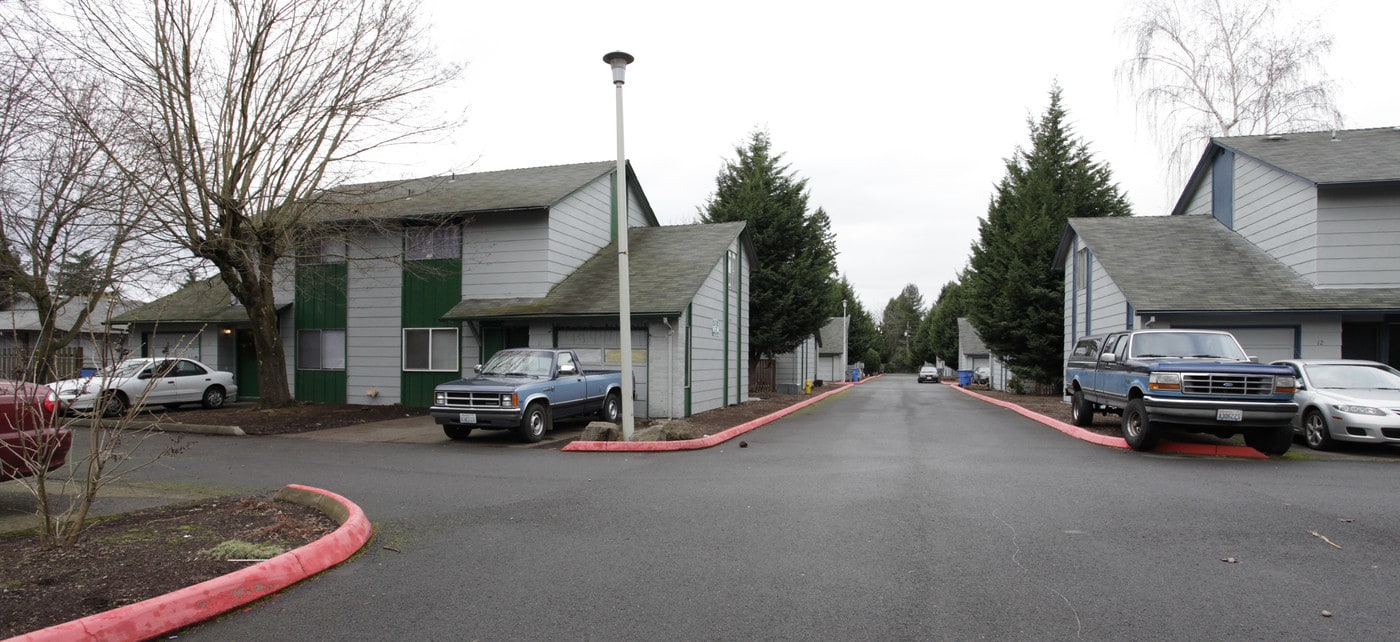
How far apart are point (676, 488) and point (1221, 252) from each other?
18.4m

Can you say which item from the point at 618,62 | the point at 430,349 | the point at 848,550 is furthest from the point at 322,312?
the point at 848,550

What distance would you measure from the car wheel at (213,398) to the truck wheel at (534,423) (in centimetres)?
1223

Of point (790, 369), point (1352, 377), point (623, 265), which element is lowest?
point (790, 369)

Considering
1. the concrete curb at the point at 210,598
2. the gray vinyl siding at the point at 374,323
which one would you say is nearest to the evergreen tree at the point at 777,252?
the gray vinyl siding at the point at 374,323

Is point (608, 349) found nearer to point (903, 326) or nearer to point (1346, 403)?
point (1346, 403)

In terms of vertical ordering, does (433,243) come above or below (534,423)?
above

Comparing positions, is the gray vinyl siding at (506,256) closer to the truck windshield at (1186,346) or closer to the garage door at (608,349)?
the garage door at (608,349)

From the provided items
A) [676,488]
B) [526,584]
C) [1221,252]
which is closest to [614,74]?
[676,488]

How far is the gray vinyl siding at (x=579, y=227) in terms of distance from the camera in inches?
762

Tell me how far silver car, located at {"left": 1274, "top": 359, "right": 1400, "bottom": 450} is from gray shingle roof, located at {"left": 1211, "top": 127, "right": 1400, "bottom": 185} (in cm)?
632

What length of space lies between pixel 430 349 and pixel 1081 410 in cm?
1560

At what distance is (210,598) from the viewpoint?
4434mm

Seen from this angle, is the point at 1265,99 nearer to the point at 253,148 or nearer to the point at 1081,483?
the point at 1081,483

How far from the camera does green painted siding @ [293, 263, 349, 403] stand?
21.0 metres
